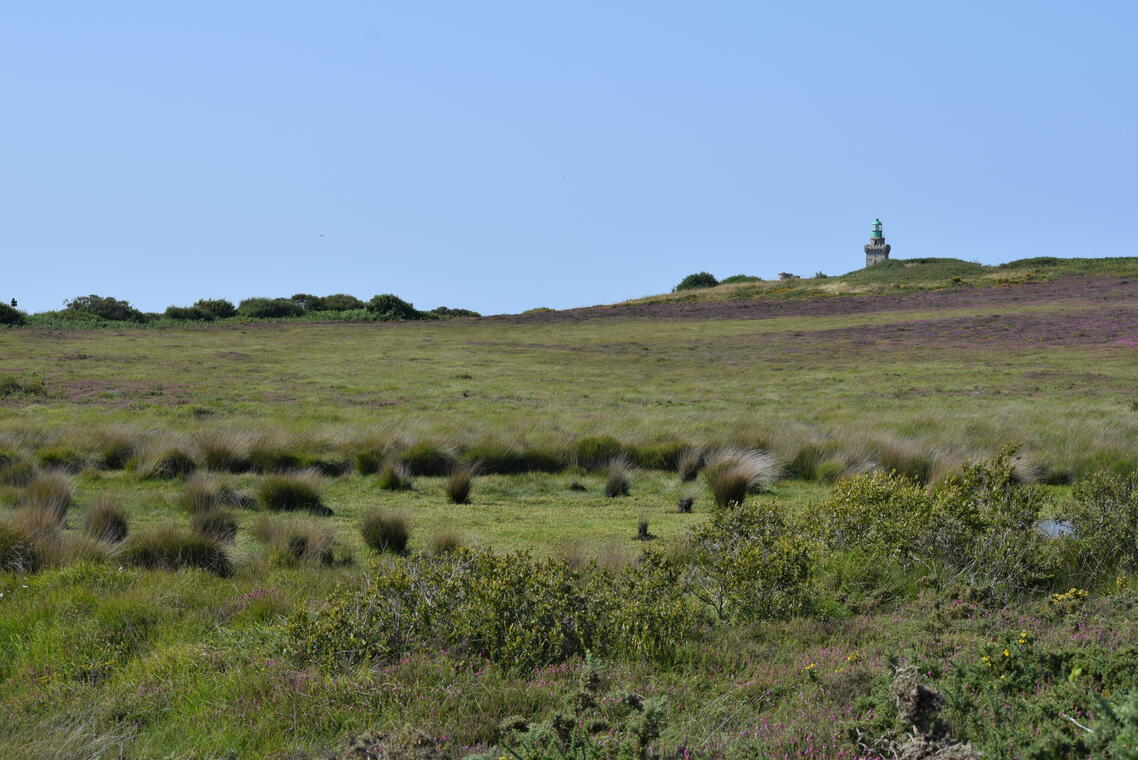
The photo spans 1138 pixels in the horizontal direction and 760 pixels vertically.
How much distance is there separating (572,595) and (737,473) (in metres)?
7.84

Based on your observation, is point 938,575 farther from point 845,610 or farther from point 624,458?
point 624,458

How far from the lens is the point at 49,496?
38.6ft

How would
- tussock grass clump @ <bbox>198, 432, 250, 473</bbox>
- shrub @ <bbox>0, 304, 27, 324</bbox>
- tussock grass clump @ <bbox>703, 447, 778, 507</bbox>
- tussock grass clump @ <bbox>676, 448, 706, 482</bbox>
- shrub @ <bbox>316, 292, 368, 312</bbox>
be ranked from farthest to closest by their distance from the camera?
1. shrub @ <bbox>316, 292, 368, 312</bbox>
2. shrub @ <bbox>0, 304, 27, 324</bbox>
3. tussock grass clump @ <bbox>676, 448, 706, 482</bbox>
4. tussock grass clump @ <bbox>198, 432, 250, 473</bbox>
5. tussock grass clump @ <bbox>703, 447, 778, 507</bbox>

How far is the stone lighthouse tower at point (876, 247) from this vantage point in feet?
384

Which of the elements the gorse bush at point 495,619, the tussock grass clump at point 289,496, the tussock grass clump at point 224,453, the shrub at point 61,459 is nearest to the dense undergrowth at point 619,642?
→ the gorse bush at point 495,619

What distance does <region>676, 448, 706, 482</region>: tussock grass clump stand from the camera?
16.3 m

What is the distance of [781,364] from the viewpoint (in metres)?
40.0

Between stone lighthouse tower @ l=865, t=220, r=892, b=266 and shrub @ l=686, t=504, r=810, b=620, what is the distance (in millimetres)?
113322

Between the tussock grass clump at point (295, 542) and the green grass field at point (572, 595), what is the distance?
1.8 inches

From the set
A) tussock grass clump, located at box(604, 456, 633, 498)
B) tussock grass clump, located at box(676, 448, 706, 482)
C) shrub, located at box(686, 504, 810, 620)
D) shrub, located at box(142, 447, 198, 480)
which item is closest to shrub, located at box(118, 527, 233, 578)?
shrub, located at box(686, 504, 810, 620)

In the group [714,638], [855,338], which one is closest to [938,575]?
[714,638]

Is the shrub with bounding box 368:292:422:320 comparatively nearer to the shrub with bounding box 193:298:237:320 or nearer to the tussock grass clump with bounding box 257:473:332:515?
the shrub with bounding box 193:298:237:320

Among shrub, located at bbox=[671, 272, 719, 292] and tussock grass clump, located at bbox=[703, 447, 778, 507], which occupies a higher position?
shrub, located at bbox=[671, 272, 719, 292]

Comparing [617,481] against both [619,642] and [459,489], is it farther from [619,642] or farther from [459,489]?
[619,642]
